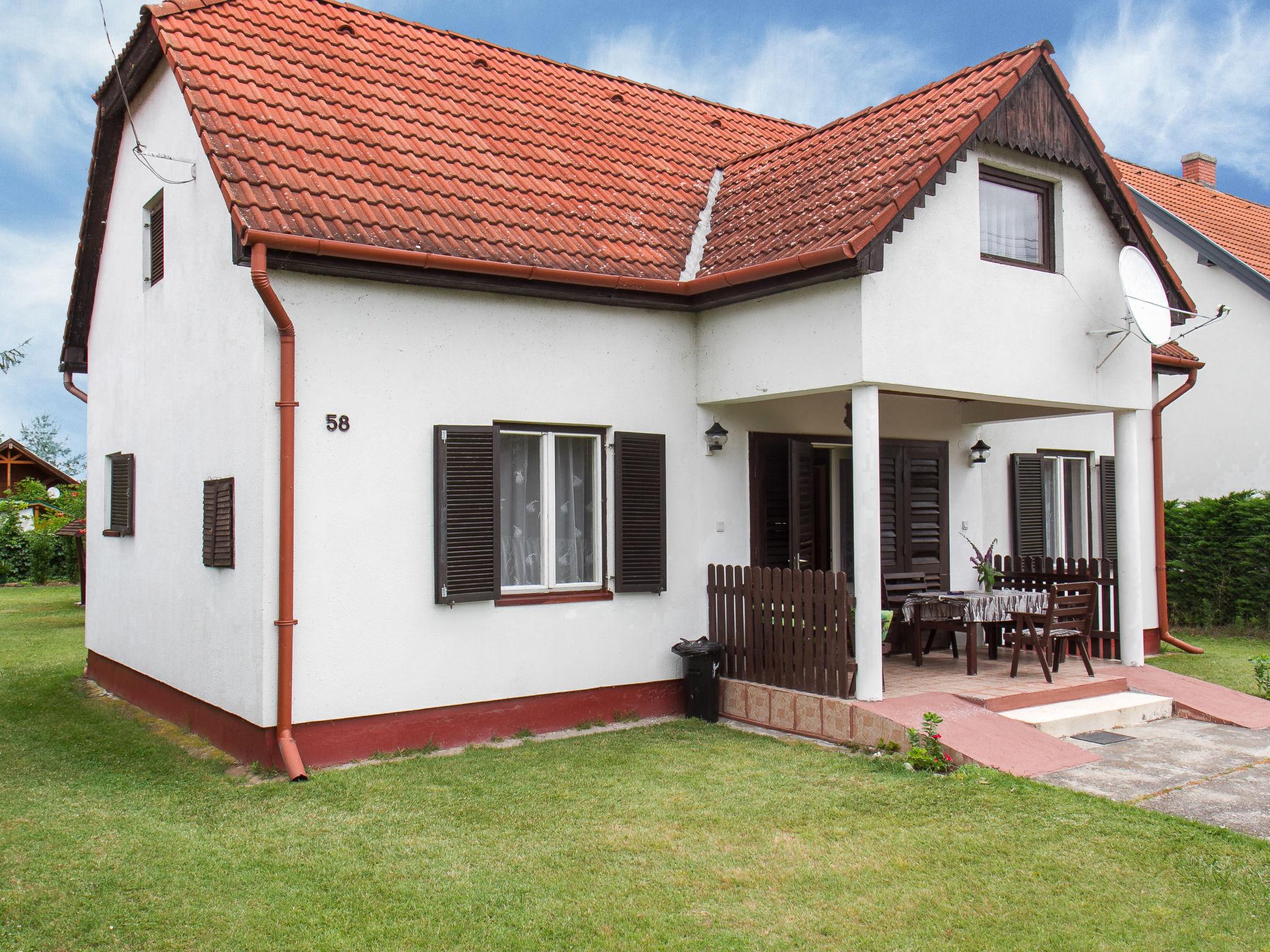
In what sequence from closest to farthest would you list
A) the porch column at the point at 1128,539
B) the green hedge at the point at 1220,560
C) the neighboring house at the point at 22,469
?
the porch column at the point at 1128,539 < the green hedge at the point at 1220,560 < the neighboring house at the point at 22,469

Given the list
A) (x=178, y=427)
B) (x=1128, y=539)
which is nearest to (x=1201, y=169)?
(x=1128, y=539)

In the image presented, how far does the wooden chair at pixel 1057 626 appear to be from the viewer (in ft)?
32.2

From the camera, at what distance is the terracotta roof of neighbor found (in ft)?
65.8

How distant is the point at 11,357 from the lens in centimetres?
845

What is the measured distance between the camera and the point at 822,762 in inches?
313

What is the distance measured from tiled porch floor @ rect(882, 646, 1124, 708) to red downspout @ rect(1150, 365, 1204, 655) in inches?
133

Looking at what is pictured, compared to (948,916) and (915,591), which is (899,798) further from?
(915,591)

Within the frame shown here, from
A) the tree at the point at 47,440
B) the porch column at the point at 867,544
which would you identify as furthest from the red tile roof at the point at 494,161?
the tree at the point at 47,440

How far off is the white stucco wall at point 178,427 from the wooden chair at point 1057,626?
6.59 m

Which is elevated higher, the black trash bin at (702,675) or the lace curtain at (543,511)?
the lace curtain at (543,511)

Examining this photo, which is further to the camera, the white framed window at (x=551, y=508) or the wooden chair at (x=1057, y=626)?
the wooden chair at (x=1057, y=626)

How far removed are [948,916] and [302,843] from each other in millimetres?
3563

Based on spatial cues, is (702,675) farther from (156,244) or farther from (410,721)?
(156,244)

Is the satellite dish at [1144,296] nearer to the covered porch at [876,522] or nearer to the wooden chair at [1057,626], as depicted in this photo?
the covered porch at [876,522]
